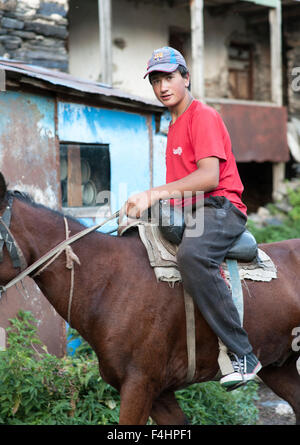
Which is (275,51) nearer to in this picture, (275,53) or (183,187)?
(275,53)

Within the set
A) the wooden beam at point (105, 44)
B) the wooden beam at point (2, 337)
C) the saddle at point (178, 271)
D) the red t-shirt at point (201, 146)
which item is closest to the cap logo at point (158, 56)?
the red t-shirt at point (201, 146)

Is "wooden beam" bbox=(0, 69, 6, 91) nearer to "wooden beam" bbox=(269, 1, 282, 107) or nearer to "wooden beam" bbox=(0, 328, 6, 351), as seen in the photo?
"wooden beam" bbox=(0, 328, 6, 351)

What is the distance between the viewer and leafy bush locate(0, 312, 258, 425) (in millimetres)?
4355

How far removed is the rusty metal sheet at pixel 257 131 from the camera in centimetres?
1176

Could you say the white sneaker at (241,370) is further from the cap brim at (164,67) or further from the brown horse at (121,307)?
the cap brim at (164,67)

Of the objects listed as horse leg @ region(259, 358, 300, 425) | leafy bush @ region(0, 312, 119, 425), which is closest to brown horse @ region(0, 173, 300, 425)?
horse leg @ region(259, 358, 300, 425)

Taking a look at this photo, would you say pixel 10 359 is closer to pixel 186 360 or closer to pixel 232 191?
pixel 186 360

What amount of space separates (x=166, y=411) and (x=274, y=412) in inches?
109

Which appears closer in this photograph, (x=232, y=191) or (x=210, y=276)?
(x=210, y=276)

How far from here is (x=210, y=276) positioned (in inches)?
126

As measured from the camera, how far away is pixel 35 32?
929 cm

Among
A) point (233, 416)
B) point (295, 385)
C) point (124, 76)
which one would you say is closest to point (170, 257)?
point (295, 385)

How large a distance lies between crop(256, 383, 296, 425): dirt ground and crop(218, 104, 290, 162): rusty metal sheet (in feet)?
21.2
